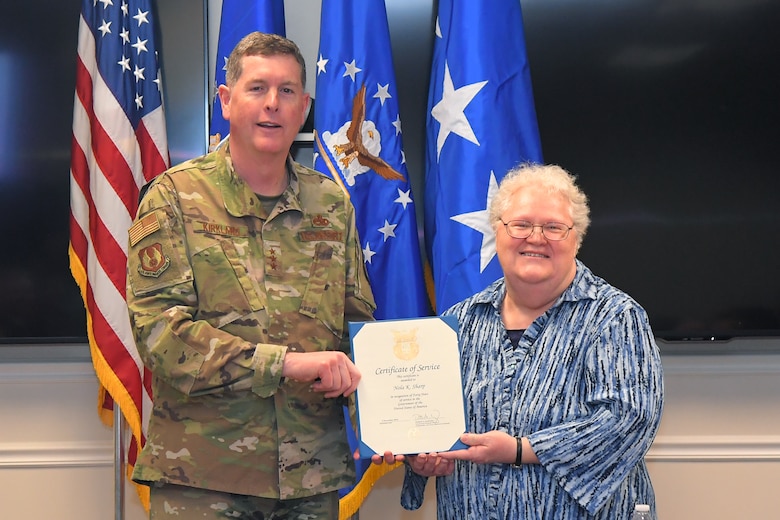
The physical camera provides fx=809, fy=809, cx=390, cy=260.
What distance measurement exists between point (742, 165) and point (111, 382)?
2.65 metres

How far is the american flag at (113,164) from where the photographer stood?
3.09m

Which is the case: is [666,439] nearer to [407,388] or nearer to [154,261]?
[407,388]

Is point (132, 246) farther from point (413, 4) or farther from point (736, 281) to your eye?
point (736, 281)

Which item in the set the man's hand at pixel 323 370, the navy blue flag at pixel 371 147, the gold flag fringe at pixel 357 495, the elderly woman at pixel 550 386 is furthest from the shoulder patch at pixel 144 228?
the gold flag fringe at pixel 357 495

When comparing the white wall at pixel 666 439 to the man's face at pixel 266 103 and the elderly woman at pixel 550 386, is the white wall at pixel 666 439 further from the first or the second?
the man's face at pixel 266 103

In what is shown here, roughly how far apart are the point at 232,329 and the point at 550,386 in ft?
2.54

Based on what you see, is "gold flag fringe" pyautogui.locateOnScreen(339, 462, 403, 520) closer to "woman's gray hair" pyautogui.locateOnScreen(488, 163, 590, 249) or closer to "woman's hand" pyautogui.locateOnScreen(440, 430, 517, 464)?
"woman's hand" pyautogui.locateOnScreen(440, 430, 517, 464)

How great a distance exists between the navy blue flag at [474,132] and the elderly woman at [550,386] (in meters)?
0.74

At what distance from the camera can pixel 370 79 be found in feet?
10.1

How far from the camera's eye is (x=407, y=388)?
1959 millimetres

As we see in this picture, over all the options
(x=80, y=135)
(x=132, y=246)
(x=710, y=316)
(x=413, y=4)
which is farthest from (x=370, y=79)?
(x=710, y=316)

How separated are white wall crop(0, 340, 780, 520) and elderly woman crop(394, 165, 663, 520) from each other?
1.50m

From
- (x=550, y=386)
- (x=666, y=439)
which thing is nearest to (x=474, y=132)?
(x=550, y=386)

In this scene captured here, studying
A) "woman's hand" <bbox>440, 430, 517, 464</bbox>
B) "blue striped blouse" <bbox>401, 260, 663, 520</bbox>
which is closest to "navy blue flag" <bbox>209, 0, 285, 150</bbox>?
"blue striped blouse" <bbox>401, 260, 663, 520</bbox>
